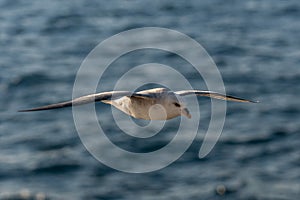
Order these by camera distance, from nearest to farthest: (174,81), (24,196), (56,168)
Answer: (24,196) → (56,168) → (174,81)

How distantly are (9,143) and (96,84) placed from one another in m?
9.94

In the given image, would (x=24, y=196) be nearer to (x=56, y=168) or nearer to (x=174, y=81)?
(x=56, y=168)

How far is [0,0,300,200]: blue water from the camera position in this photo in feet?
220

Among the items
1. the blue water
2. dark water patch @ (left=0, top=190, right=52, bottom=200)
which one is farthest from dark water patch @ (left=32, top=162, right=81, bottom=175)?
dark water patch @ (left=0, top=190, right=52, bottom=200)

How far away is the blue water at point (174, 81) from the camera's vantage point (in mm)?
67188

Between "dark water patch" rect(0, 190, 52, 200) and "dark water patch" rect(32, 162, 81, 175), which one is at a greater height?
"dark water patch" rect(32, 162, 81, 175)

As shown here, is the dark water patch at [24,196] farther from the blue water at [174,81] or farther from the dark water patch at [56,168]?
the dark water patch at [56,168]

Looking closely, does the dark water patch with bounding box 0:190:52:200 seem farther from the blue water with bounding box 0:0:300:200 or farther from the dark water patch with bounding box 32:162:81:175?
the dark water patch with bounding box 32:162:81:175

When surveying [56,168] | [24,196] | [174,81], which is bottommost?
[24,196]

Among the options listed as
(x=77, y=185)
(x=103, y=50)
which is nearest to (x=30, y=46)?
(x=103, y=50)

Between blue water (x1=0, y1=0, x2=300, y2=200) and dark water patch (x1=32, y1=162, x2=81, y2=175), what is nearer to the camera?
blue water (x1=0, y1=0, x2=300, y2=200)

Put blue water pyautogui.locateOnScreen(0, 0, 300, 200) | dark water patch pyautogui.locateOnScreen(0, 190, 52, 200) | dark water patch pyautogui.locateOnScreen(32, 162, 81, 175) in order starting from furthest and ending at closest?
dark water patch pyautogui.locateOnScreen(32, 162, 81, 175)
blue water pyautogui.locateOnScreen(0, 0, 300, 200)
dark water patch pyautogui.locateOnScreen(0, 190, 52, 200)

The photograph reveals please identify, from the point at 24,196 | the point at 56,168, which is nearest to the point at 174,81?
the point at 56,168

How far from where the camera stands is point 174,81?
74.0 meters
